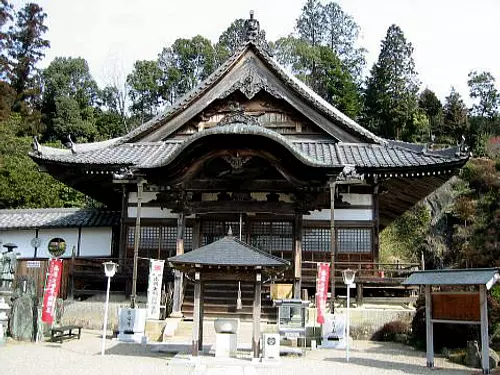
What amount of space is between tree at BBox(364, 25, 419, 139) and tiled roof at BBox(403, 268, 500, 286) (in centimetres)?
3432

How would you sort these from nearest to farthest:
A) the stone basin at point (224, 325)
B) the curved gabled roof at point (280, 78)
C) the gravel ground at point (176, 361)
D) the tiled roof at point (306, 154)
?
the gravel ground at point (176, 361)
the stone basin at point (224, 325)
the tiled roof at point (306, 154)
the curved gabled roof at point (280, 78)

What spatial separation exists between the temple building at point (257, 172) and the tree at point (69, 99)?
28.9 m

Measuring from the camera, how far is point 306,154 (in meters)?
15.2

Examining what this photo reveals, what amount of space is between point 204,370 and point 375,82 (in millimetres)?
43284

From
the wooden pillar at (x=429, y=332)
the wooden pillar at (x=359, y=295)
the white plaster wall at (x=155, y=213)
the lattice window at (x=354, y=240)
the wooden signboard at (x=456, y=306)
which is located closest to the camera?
the wooden signboard at (x=456, y=306)

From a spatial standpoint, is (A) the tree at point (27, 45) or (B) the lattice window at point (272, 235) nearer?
(B) the lattice window at point (272, 235)

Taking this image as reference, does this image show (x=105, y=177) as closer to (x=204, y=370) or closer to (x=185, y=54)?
(x=204, y=370)

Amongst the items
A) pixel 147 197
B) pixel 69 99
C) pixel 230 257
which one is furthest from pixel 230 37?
pixel 230 257

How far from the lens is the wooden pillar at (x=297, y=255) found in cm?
1584

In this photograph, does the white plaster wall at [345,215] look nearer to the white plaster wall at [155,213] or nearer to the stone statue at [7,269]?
the white plaster wall at [155,213]

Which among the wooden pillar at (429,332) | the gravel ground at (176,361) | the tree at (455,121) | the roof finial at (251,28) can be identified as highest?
the tree at (455,121)

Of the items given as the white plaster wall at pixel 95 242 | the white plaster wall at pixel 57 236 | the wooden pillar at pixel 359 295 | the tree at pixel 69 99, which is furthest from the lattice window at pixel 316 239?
the tree at pixel 69 99

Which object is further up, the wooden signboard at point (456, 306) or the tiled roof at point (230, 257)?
the tiled roof at point (230, 257)

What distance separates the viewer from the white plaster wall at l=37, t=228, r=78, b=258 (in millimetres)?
21469
